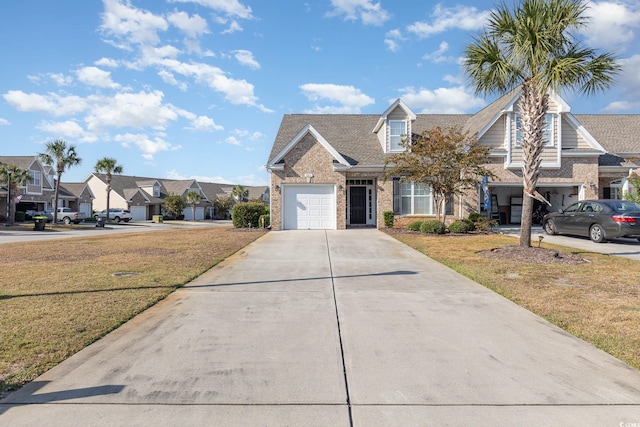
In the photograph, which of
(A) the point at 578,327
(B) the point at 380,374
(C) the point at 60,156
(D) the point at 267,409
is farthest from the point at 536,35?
(C) the point at 60,156

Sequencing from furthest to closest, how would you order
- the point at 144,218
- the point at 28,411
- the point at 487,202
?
the point at 144,218
the point at 487,202
the point at 28,411

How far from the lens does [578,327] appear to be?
4.72m

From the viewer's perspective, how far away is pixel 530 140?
1102 cm

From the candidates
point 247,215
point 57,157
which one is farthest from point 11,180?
point 247,215

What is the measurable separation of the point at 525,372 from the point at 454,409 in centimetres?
109

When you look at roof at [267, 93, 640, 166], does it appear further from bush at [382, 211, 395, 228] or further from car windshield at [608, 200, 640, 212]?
car windshield at [608, 200, 640, 212]

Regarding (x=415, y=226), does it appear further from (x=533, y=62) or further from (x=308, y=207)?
(x=533, y=62)

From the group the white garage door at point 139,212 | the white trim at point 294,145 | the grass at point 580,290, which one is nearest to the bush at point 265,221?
the white trim at point 294,145

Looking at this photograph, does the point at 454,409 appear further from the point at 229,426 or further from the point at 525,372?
the point at 229,426

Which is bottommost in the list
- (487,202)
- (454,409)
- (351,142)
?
(454,409)

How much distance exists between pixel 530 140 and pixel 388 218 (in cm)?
933

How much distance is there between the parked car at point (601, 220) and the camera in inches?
494

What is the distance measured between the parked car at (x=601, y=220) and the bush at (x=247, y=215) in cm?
1430

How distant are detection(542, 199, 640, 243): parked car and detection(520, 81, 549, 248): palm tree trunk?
13.6 ft
